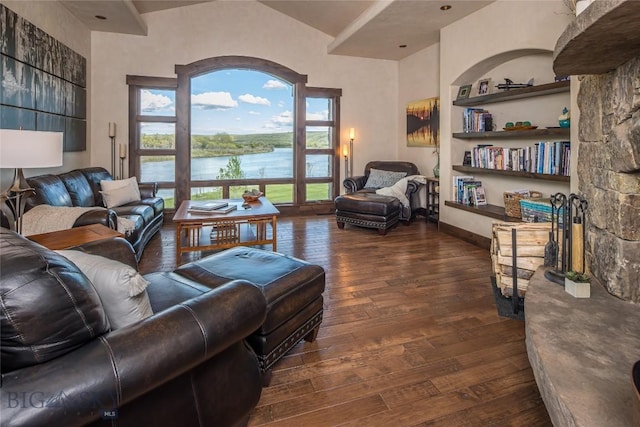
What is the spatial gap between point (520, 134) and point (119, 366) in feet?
14.2

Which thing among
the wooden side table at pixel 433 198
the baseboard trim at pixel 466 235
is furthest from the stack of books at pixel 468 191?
the wooden side table at pixel 433 198

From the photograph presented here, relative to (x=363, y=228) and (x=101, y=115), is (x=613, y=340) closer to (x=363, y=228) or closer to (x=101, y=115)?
(x=363, y=228)

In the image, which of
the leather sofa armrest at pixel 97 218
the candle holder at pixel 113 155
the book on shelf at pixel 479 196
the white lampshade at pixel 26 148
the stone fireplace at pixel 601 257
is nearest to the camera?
the stone fireplace at pixel 601 257

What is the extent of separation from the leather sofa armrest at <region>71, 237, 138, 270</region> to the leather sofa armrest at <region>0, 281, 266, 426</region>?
0.95 meters

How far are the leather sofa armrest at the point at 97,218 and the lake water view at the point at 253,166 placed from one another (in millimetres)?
3076

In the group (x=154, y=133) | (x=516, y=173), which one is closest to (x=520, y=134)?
(x=516, y=173)

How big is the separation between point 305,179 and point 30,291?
19.9ft

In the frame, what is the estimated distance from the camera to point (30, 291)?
88 centimetres

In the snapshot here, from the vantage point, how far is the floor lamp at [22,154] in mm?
2092

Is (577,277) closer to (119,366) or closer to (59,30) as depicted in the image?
(119,366)

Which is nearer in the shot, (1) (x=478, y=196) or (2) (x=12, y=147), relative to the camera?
(2) (x=12, y=147)

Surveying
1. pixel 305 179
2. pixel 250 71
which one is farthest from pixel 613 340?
pixel 250 71

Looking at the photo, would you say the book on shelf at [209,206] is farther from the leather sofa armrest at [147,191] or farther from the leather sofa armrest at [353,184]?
the leather sofa armrest at [353,184]

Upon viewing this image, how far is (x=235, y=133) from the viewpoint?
659 cm
